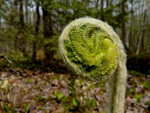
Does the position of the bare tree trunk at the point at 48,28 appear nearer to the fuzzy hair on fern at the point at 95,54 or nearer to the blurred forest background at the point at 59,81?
the blurred forest background at the point at 59,81

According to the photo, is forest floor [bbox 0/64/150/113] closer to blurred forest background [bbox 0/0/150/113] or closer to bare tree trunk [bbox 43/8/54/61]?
blurred forest background [bbox 0/0/150/113]

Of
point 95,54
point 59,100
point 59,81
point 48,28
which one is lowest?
point 59,100

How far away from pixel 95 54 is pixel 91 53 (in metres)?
0.02

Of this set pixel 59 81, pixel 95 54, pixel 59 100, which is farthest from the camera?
pixel 59 81

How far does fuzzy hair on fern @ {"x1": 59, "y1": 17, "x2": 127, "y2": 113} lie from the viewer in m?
0.64

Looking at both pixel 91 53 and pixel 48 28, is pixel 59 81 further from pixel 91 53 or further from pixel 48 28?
pixel 91 53

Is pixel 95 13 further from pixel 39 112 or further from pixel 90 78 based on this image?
pixel 90 78

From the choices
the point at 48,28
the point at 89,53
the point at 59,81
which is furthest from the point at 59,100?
the point at 48,28

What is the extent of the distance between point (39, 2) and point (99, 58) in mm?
3525

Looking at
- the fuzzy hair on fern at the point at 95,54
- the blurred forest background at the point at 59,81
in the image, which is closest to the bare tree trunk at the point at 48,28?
the blurred forest background at the point at 59,81

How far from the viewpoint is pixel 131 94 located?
2.96 meters

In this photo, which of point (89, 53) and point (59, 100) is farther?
point (59, 100)

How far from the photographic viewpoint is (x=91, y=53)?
0.66 metres

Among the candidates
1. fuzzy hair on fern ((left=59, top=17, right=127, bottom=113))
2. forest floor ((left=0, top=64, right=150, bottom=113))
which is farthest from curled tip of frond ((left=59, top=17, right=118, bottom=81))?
forest floor ((left=0, top=64, right=150, bottom=113))
